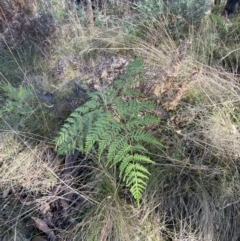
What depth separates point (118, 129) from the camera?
64.4 inches

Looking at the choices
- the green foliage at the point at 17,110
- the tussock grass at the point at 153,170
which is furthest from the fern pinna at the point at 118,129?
the green foliage at the point at 17,110

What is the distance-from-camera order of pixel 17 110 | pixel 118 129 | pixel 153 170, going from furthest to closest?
1. pixel 17 110
2. pixel 153 170
3. pixel 118 129

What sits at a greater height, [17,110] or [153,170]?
[17,110]

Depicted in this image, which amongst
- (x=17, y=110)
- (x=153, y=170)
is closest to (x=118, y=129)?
(x=153, y=170)

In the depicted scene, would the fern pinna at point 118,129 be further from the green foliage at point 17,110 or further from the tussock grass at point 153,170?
the green foliage at point 17,110

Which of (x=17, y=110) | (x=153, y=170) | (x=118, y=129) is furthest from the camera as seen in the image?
(x=17, y=110)

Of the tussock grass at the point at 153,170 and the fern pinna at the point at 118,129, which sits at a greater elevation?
the fern pinna at the point at 118,129

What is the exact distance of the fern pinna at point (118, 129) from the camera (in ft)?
5.08

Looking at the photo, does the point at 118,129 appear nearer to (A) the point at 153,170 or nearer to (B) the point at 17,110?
(A) the point at 153,170

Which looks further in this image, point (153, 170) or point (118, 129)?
point (153, 170)

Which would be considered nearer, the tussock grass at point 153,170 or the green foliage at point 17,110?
the tussock grass at point 153,170

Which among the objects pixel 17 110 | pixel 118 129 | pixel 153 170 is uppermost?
pixel 118 129

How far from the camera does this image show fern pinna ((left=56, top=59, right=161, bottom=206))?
1548 mm

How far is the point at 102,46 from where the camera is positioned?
8.90 feet
